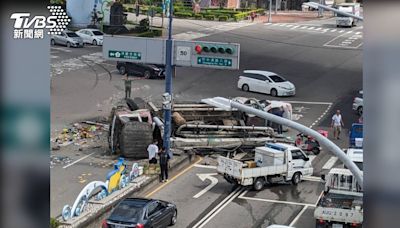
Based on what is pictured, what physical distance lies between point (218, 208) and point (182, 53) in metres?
5.88

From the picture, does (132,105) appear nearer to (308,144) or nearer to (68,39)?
(308,144)

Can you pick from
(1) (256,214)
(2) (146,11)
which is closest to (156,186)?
(1) (256,214)

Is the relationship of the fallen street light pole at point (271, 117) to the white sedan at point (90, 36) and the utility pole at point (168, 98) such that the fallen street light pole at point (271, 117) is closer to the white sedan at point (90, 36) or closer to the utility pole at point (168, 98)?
the utility pole at point (168, 98)

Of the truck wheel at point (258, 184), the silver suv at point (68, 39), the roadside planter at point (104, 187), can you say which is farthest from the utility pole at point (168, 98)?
the silver suv at point (68, 39)

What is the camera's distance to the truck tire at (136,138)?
22859mm

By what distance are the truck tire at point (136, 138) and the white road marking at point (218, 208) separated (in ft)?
12.1

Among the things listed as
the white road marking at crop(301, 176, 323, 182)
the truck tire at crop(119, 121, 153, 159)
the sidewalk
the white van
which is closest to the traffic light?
the truck tire at crop(119, 121, 153, 159)

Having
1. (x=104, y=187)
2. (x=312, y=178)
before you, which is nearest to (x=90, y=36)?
(x=312, y=178)

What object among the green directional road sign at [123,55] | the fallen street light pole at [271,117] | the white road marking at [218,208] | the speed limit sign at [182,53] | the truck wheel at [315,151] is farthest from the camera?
the truck wheel at [315,151]

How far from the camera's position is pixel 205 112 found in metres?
26.2

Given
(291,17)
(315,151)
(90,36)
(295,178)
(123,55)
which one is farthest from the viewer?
(291,17)

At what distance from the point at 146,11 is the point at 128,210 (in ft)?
122

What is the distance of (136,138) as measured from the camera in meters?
22.9

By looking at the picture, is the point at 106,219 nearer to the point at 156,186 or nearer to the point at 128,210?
the point at 128,210
